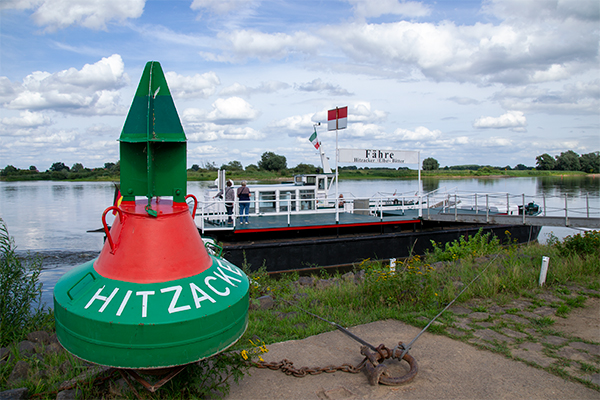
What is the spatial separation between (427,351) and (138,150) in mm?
3610

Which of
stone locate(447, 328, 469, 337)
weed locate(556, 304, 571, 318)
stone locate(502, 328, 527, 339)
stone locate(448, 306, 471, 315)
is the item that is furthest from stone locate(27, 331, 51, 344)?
weed locate(556, 304, 571, 318)

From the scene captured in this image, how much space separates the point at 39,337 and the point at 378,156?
39.0 ft

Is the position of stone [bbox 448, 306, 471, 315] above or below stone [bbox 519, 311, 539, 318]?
above

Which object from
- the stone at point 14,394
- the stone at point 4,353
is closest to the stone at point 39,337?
the stone at point 4,353

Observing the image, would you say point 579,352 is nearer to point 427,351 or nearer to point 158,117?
point 427,351

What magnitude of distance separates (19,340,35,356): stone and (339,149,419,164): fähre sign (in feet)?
35.5

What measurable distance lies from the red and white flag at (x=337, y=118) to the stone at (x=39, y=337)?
11.2 metres

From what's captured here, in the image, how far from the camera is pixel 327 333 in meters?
5.03

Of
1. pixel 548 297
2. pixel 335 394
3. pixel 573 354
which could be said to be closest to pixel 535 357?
pixel 573 354

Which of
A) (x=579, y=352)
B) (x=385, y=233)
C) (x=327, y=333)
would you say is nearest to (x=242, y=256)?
(x=385, y=233)

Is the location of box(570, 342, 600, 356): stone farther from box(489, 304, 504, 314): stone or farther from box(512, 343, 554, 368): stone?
box(489, 304, 504, 314): stone

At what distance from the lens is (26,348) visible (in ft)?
16.8

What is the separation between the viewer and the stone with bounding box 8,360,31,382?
4.21 m

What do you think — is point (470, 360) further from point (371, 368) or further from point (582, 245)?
point (582, 245)
